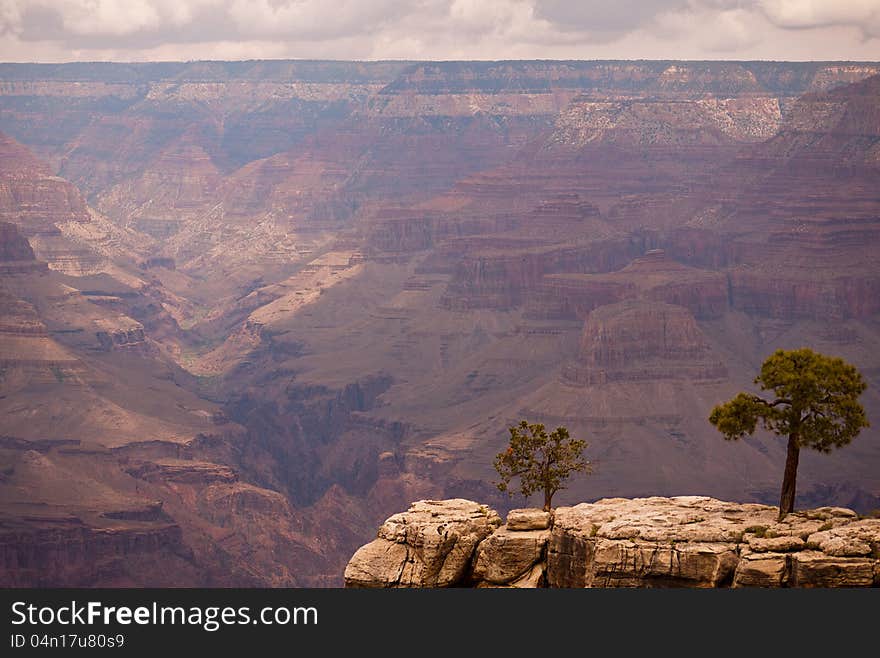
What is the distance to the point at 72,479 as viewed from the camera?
7840 inches

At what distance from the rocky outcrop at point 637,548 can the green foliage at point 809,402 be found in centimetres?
302

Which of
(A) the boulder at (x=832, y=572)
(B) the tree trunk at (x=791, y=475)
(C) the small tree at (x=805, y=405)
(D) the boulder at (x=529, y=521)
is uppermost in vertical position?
(C) the small tree at (x=805, y=405)

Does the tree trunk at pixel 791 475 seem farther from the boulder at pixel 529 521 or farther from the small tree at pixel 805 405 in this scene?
the boulder at pixel 529 521

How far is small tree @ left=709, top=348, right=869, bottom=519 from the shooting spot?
2640 inches

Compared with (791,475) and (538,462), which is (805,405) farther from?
(538,462)

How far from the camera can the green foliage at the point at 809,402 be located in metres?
67.1

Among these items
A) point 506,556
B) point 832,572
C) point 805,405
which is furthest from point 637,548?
point 805,405

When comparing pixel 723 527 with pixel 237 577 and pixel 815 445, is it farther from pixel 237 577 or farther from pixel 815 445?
pixel 237 577

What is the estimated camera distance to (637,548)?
6222cm

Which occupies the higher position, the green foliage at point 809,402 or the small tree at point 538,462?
the green foliage at point 809,402

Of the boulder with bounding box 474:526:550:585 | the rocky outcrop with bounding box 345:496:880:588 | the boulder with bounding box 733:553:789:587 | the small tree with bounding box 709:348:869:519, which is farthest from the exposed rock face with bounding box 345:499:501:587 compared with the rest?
the small tree with bounding box 709:348:869:519

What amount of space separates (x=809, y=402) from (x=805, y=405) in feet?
0.81

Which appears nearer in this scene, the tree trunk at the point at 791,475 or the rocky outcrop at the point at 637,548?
the rocky outcrop at the point at 637,548

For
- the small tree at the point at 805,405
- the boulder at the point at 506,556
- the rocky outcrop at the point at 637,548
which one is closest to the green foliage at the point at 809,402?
the small tree at the point at 805,405
